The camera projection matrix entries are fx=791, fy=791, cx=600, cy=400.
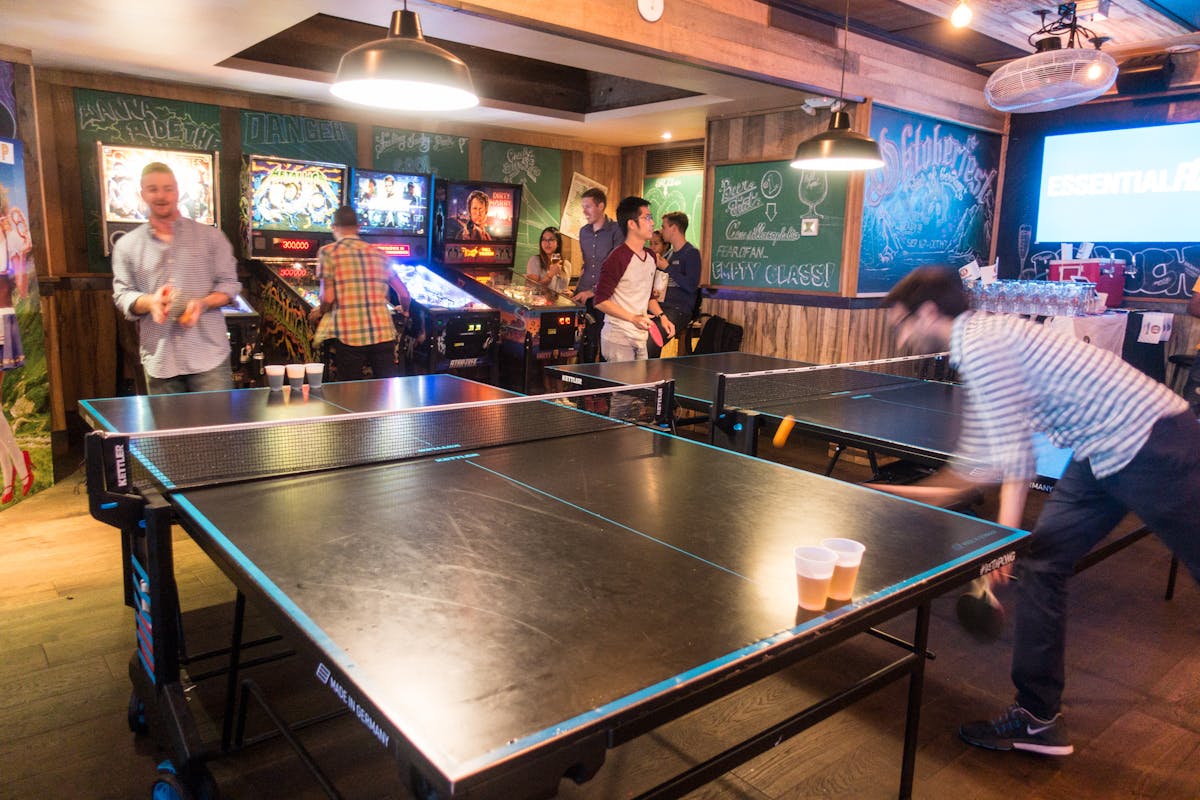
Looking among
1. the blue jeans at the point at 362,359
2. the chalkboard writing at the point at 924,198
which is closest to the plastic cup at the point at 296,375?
the blue jeans at the point at 362,359

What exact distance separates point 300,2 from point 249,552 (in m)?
3.65

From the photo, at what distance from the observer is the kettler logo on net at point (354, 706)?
3.65ft

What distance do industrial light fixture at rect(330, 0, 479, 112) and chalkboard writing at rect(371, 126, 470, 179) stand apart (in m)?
5.12

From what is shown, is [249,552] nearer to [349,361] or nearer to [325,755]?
[325,755]

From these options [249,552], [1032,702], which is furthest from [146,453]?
[1032,702]

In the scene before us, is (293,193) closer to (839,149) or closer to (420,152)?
(420,152)

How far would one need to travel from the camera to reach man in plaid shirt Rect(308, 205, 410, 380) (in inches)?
190

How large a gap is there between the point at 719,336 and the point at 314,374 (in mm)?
4101

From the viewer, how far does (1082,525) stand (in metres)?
2.31

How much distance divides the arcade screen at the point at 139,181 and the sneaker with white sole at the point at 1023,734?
5.78m


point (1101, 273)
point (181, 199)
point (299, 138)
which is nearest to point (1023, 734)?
point (1101, 273)

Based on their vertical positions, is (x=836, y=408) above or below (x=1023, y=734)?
above

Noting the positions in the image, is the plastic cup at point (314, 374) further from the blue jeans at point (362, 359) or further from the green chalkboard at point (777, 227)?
the green chalkboard at point (777, 227)

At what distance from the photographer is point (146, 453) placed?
7.95 ft
